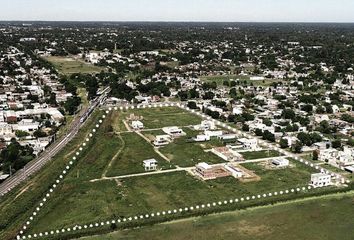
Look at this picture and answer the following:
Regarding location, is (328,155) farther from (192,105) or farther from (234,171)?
(192,105)

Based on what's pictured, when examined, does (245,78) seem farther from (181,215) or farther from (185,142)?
(181,215)

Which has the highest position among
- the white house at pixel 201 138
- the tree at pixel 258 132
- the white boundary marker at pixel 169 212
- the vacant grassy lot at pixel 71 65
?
the tree at pixel 258 132

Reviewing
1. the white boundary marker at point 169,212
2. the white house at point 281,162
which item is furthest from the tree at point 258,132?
the white boundary marker at point 169,212

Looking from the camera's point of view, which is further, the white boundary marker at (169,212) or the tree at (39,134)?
the tree at (39,134)

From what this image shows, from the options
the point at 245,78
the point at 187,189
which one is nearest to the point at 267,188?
the point at 187,189

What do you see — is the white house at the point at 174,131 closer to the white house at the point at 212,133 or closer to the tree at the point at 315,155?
the white house at the point at 212,133
